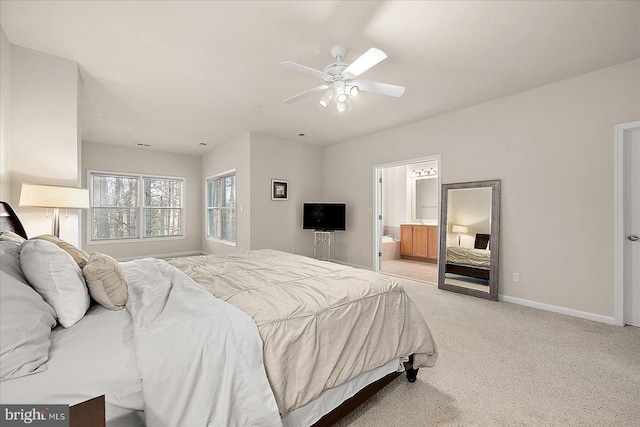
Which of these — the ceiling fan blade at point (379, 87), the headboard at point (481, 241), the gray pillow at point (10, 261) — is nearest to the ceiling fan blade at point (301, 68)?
the ceiling fan blade at point (379, 87)

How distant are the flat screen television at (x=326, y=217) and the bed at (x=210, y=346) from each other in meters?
3.85

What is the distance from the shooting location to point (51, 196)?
2453 mm

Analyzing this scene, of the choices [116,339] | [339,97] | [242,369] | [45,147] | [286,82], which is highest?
[286,82]

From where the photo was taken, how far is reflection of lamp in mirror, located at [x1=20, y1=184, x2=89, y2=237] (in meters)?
2.36

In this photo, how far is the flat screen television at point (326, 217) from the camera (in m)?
5.78

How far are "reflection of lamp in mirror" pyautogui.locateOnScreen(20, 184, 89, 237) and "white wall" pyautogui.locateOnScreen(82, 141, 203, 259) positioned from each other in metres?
4.23

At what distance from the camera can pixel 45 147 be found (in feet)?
8.86

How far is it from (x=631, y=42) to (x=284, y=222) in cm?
523

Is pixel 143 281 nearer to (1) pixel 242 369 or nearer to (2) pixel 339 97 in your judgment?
(1) pixel 242 369

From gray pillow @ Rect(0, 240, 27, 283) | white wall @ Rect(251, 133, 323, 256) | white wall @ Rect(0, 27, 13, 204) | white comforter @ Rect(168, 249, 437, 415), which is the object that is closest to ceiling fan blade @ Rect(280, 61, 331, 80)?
white comforter @ Rect(168, 249, 437, 415)

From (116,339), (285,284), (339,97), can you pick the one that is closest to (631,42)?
(339,97)

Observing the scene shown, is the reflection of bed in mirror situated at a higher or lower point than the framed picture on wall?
lower

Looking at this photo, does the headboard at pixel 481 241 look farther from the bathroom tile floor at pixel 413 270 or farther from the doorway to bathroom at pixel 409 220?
the doorway to bathroom at pixel 409 220

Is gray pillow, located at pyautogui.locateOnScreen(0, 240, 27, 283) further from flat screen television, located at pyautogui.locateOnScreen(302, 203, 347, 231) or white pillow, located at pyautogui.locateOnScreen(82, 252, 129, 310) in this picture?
flat screen television, located at pyautogui.locateOnScreen(302, 203, 347, 231)
